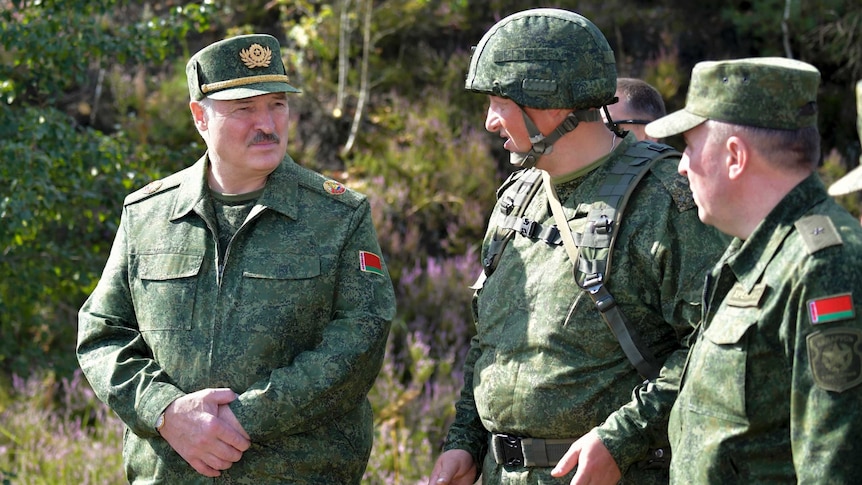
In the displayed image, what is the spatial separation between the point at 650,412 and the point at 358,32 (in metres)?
7.59

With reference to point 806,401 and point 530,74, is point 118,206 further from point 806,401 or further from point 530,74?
point 806,401

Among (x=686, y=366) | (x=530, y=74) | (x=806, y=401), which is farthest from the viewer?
(x=530, y=74)

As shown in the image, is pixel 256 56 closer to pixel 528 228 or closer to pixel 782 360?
pixel 528 228

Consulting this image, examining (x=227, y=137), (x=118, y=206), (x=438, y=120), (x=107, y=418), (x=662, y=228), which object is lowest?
(x=107, y=418)

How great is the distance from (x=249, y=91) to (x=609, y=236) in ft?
4.47

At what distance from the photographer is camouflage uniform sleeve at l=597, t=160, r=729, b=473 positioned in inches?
115

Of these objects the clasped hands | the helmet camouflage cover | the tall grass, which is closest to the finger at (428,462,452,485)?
the clasped hands

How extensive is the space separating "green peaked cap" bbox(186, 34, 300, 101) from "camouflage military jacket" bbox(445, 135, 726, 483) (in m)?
1.09

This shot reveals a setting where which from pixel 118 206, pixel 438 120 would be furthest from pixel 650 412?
pixel 438 120

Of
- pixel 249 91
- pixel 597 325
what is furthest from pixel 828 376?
pixel 249 91

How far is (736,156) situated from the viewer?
7.96ft

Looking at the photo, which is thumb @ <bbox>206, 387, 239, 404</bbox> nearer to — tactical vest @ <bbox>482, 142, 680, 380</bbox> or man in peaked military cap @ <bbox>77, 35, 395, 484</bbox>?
man in peaked military cap @ <bbox>77, 35, 395, 484</bbox>

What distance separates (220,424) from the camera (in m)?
3.31

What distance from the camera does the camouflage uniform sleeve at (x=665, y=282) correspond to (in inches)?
115
